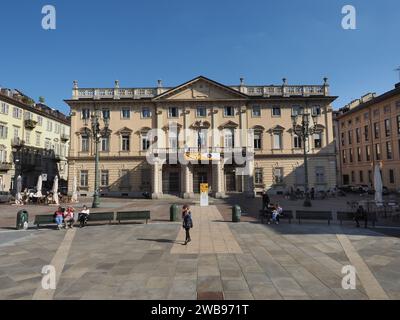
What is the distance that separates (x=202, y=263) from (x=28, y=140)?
162ft

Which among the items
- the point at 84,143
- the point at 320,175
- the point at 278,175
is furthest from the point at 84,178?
the point at 320,175

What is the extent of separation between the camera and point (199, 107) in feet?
138

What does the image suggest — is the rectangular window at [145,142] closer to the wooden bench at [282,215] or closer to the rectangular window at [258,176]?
the rectangular window at [258,176]

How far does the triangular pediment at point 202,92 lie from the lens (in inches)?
1640

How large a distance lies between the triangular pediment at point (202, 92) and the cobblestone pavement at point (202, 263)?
29.0 meters

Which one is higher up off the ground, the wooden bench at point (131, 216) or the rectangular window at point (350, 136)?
the rectangular window at point (350, 136)

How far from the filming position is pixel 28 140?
161 ft

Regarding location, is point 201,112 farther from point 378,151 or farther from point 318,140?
point 378,151

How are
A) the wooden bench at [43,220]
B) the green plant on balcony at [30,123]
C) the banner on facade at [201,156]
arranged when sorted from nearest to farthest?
the wooden bench at [43,220] < the banner on facade at [201,156] < the green plant on balcony at [30,123]

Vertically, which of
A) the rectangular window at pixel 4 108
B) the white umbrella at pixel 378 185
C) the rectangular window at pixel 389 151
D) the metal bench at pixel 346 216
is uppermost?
the rectangular window at pixel 4 108

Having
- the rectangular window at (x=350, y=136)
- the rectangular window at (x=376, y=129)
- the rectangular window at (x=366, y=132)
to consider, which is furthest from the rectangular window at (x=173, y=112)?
the rectangular window at (x=350, y=136)

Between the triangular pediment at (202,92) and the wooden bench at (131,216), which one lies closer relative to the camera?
the wooden bench at (131,216)

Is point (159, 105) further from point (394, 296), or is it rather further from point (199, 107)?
point (394, 296)
